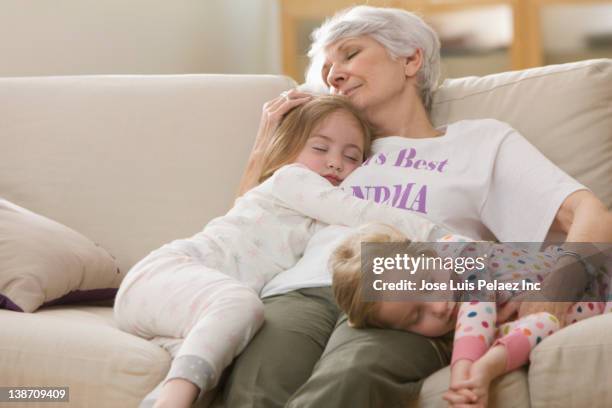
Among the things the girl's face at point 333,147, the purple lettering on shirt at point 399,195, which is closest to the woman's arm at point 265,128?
the girl's face at point 333,147

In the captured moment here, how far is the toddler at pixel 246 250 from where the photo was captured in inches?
58.3

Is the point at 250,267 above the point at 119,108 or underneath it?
underneath

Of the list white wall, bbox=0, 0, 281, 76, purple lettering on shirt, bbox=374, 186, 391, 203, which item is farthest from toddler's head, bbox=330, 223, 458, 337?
white wall, bbox=0, 0, 281, 76

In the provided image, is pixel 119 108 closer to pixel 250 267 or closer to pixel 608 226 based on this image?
pixel 250 267

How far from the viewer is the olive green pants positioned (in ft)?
4.51

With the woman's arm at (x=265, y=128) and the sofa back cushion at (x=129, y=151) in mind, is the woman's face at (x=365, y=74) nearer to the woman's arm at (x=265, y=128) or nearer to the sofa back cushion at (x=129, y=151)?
the woman's arm at (x=265, y=128)

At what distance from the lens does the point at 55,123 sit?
2340 millimetres

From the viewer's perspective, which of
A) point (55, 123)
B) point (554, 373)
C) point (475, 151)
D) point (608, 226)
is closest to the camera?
point (554, 373)

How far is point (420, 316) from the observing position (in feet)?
5.06

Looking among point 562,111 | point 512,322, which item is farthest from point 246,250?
point 562,111

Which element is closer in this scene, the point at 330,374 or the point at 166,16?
the point at 330,374

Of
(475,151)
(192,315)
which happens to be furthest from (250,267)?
(475,151)

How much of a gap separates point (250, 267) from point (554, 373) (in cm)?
65
